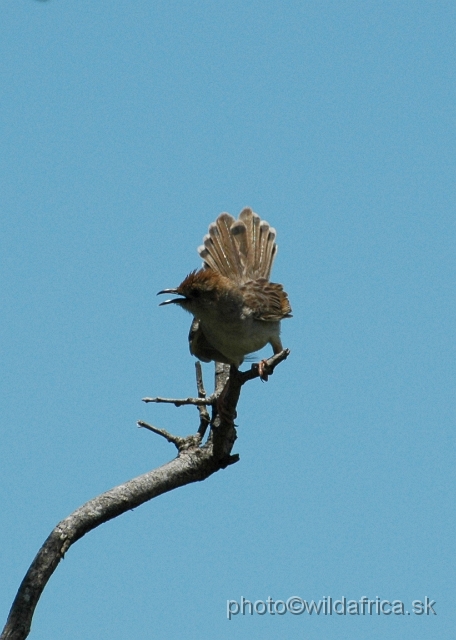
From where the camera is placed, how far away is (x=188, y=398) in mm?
6227

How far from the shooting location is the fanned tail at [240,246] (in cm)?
925

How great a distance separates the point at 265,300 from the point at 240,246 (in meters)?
1.28

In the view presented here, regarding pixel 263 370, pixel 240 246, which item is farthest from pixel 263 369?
pixel 240 246

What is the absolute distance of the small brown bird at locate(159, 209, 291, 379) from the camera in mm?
7703

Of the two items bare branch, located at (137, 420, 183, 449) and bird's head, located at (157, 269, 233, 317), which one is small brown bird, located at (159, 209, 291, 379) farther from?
bare branch, located at (137, 420, 183, 449)

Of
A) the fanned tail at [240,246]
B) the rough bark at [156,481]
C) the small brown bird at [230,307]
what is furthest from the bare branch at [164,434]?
the fanned tail at [240,246]

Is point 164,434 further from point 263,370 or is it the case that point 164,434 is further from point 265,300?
point 265,300

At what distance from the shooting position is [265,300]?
829 cm

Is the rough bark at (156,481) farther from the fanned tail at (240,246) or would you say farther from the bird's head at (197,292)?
the fanned tail at (240,246)

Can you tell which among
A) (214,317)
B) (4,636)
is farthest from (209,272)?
(4,636)

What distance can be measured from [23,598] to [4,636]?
194 mm

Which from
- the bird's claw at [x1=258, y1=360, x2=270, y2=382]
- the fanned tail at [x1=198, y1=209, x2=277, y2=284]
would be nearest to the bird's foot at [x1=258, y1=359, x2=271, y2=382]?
the bird's claw at [x1=258, y1=360, x2=270, y2=382]

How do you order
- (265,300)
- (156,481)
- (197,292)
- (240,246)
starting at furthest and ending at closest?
(240,246) → (265,300) → (197,292) → (156,481)

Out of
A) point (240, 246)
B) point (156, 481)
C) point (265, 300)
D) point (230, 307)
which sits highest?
point (240, 246)
